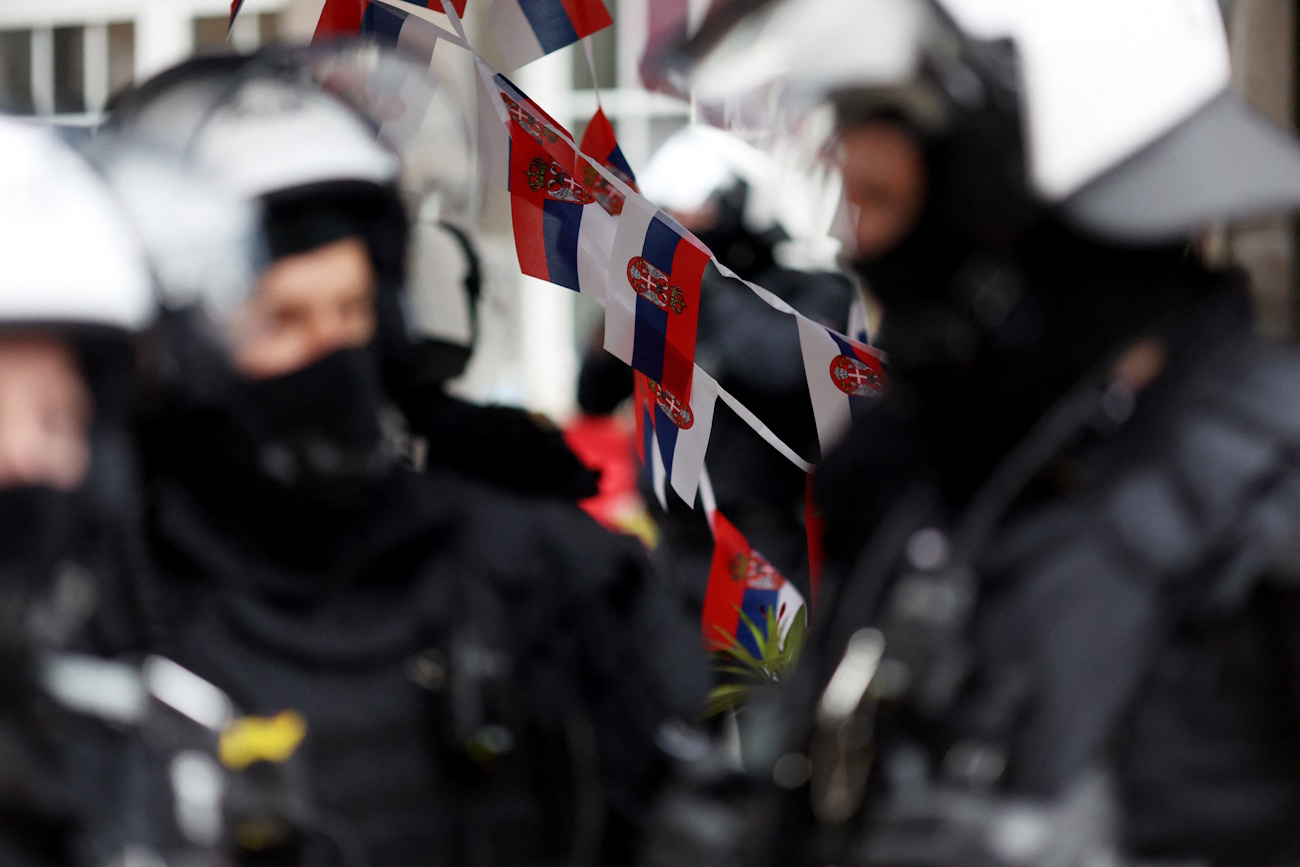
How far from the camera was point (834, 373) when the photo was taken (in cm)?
95

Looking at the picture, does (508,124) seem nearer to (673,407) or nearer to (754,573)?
(673,407)

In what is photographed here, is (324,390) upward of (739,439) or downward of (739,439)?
upward

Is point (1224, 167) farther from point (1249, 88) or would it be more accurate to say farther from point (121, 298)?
point (121, 298)

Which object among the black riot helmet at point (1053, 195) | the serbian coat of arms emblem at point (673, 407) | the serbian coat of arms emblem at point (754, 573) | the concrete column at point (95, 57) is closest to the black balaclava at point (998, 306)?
the black riot helmet at point (1053, 195)

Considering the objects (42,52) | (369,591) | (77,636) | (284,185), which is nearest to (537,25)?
(284,185)

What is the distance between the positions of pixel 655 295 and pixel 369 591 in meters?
0.34

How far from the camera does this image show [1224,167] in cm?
54

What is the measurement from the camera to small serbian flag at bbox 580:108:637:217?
3.29ft

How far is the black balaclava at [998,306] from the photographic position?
53cm

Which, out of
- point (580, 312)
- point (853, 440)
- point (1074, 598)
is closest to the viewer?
point (1074, 598)

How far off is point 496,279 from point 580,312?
0.83 meters

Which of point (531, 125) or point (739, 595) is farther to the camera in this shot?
point (739, 595)

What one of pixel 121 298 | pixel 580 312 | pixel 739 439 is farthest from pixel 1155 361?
pixel 580 312

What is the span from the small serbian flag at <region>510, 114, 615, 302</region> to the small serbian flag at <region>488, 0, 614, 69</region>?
0.14 meters
